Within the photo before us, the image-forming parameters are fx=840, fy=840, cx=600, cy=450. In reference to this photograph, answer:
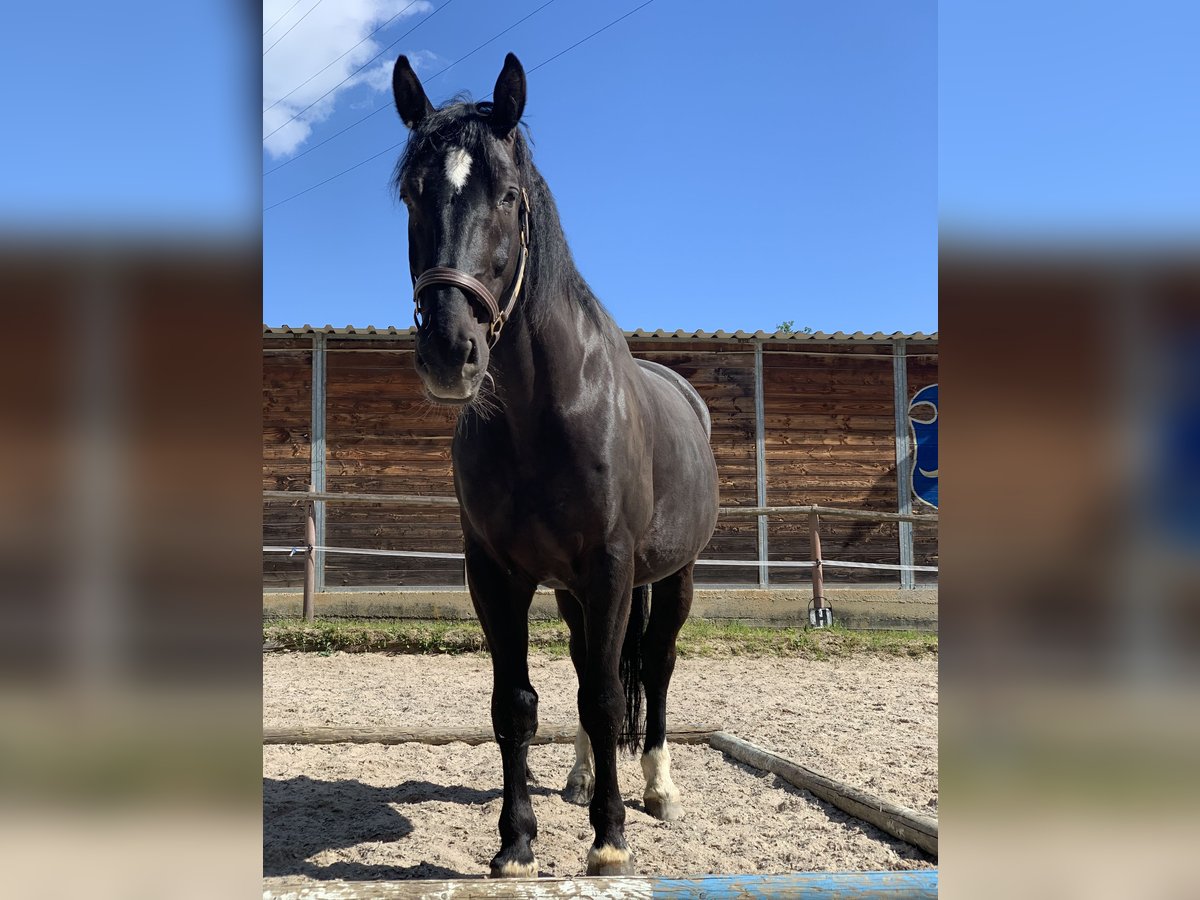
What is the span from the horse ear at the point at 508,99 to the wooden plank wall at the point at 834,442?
800 centimetres

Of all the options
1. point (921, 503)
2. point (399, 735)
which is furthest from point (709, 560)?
point (399, 735)

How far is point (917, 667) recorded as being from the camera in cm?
666

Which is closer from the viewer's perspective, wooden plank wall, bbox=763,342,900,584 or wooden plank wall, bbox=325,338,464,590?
wooden plank wall, bbox=325,338,464,590

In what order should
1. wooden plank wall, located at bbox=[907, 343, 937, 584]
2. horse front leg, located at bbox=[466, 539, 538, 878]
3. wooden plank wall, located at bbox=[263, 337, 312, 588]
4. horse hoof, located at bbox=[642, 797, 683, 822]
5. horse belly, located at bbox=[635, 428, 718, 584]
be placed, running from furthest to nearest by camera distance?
1. wooden plank wall, located at bbox=[907, 343, 937, 584]
2. wooden plank wall, located at bbox=[263, 337, 312, 588]
3. horse hoof, located at bbox=[642, 797, 683, 822]
4. horse belly, located at bbox=[635, 428, 718, 584]
5. horse front leg, located at bbox=[466, 539, 538, 878]

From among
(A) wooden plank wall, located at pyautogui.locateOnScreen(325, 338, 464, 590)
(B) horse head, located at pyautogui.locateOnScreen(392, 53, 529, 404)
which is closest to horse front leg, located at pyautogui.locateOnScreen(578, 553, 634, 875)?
(B) horse head, located at pyautogui.locateOnScreen(392, 53, 529, 404)

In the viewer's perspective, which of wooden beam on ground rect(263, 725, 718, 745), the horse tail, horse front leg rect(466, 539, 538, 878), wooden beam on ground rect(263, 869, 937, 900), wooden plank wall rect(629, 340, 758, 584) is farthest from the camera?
wooden plank wall rect(629, 340, 758, 584)

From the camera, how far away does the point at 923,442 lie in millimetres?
10164

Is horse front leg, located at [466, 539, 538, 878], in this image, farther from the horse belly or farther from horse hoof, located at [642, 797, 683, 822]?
horse hoof, located at [642, 797, 683, 822]

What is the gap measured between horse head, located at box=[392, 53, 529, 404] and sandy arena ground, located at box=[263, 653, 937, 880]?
153cm

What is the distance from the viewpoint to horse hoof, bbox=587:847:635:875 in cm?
233

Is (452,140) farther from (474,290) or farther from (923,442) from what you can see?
(923,442)
